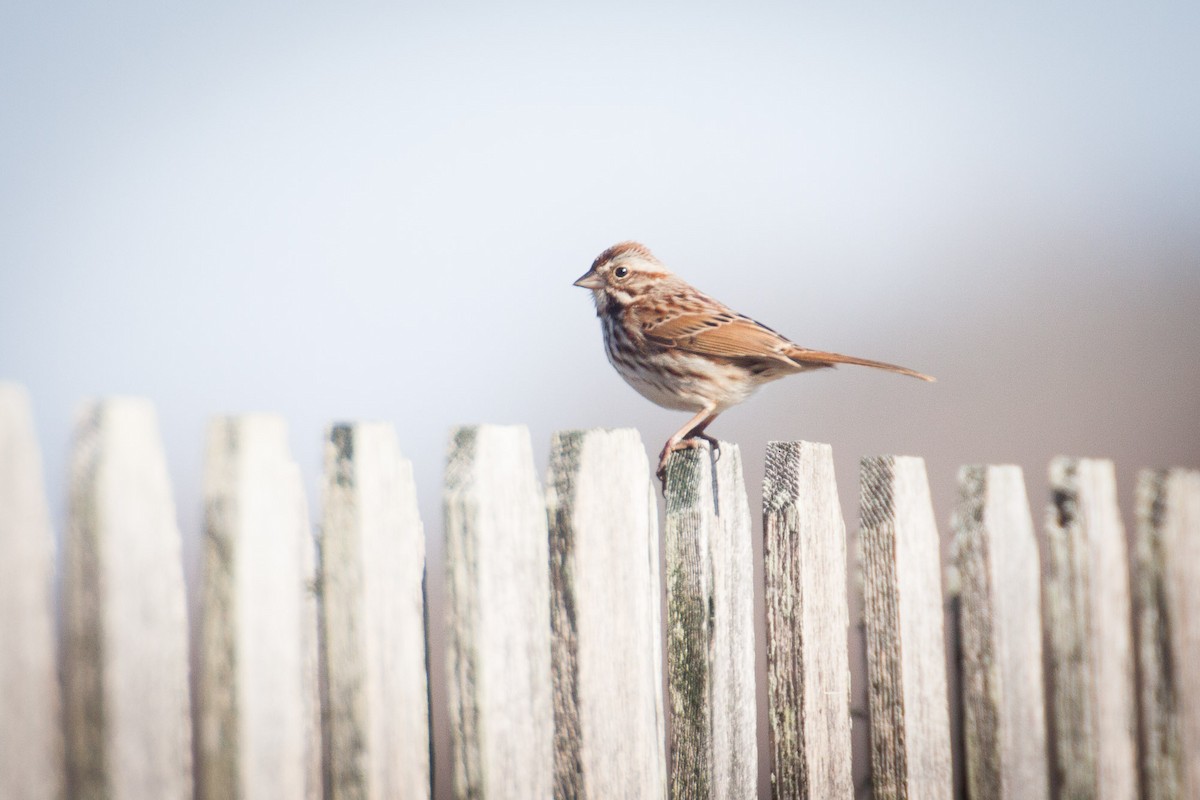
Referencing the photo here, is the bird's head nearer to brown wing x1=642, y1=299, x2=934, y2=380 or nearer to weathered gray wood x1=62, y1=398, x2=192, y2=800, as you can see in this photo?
brown wing x1=642, y1=299, x2=934, y2=380

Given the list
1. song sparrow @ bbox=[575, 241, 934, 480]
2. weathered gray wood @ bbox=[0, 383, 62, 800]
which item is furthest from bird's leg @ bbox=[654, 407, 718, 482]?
weathered gray wood @ bbox=[0, 383, 62, 800]

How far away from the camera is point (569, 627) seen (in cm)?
213

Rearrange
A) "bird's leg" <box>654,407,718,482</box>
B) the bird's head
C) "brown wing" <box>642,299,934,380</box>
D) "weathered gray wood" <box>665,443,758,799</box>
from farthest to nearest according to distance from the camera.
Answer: the bird's head < "brown wing" <box>642,299,934,380</box> < "bird's leg" <box>654,407,718,482</box> < "weathered gray wood" <box>665,443,758,799</box>

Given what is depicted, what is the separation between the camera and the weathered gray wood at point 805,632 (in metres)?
2.55

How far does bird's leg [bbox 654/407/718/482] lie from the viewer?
3.23 metres

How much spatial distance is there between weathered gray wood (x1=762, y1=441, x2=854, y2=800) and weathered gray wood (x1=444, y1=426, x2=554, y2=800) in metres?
0.77

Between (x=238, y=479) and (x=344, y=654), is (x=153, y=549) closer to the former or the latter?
(x=238, y=479)

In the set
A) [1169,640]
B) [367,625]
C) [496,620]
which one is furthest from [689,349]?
[367,625]

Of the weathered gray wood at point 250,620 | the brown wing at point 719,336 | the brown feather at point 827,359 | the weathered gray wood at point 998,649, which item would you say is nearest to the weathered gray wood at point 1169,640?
the weathered gray wood at point 998,649

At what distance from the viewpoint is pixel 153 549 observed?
4.97 feet

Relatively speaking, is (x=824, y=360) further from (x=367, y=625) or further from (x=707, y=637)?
(x=367, y=625)

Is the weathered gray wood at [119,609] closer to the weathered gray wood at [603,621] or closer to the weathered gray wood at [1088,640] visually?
the weathered gray wood at [603,621]

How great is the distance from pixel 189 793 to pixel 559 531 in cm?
85

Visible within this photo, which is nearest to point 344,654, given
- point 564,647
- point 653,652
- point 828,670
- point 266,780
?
point 266,780
